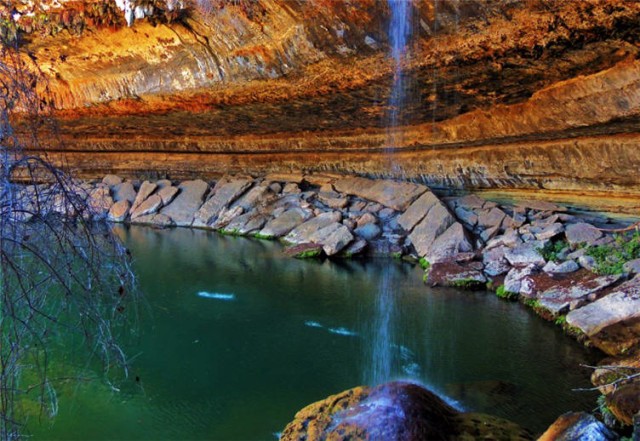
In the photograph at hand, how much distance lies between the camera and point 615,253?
A: 813cm

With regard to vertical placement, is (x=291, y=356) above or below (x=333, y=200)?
below

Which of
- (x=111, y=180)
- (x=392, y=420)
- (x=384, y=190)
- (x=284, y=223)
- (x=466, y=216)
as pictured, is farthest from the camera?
(x=111, y=180)

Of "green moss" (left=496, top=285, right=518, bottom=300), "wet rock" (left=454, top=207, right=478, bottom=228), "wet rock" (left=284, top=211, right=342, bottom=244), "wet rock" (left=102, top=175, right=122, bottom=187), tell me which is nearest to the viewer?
"green moss" (left=496, top=285, right=518, bottom=300)

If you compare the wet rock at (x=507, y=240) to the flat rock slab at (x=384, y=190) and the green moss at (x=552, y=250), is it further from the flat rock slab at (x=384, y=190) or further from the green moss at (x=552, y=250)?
the flat rock slab at (x=384, y=190)

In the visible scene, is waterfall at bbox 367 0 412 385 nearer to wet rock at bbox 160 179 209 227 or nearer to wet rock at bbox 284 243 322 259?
wet rock at bbox 284 243 322 259

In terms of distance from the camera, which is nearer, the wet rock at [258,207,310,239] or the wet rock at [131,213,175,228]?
the wet rock at [258,207,310,239]

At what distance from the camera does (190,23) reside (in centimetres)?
881

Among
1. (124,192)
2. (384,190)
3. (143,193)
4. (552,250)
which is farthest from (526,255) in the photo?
(124,192)

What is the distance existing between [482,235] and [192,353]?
6.71 m

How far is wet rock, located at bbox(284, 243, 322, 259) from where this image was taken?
1162cm

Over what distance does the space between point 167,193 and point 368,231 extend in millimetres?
7709

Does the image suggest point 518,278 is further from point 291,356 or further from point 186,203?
point 186,203

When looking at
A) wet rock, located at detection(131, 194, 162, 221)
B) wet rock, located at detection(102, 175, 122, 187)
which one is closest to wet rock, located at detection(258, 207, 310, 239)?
wet rock, located at detection(131, 194, 162, 221)

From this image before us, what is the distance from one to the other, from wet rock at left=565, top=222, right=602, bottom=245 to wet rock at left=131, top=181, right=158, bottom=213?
12.6m
